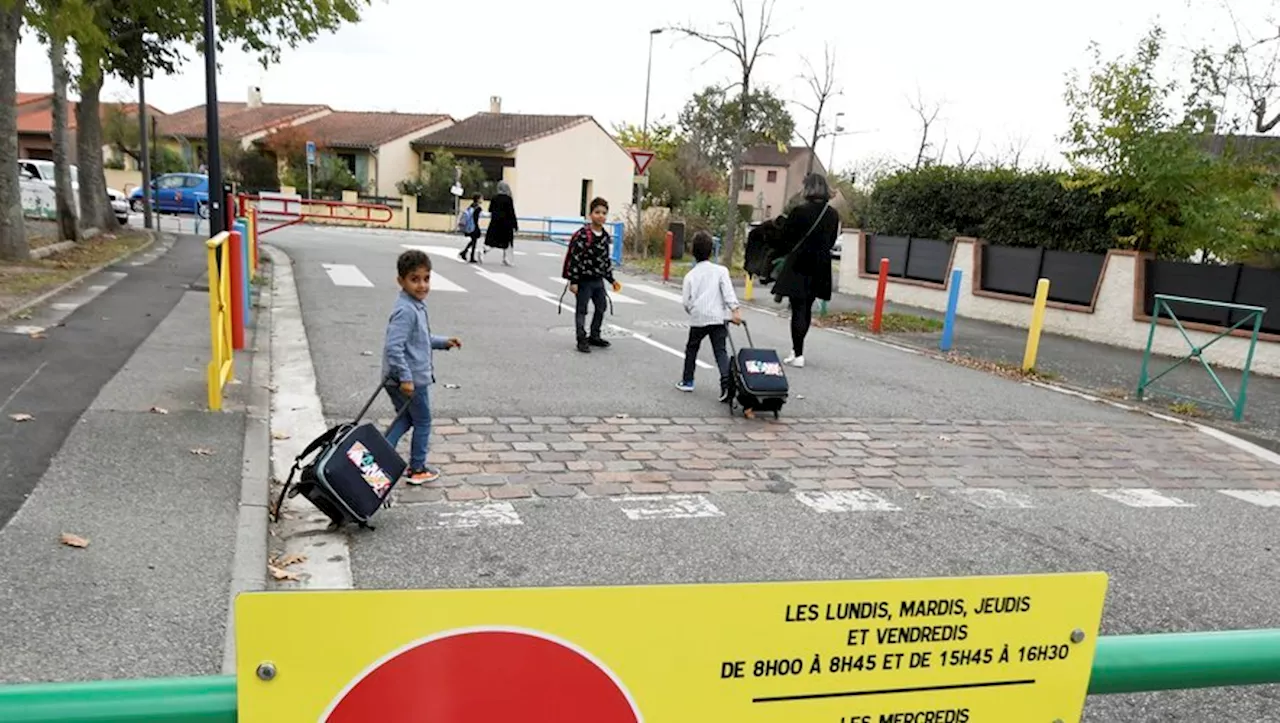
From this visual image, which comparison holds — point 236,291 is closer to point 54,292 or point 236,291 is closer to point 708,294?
point 54,292

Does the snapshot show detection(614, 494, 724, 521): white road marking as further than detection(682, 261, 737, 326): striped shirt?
No

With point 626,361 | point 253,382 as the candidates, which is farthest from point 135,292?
point 626,361

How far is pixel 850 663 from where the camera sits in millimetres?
1335

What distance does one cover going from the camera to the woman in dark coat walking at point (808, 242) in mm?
9234

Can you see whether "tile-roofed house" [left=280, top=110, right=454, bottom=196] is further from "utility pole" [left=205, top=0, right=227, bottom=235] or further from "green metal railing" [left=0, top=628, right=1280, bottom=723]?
"green metal railing" [left=0, top=628, right=1280, bottom=723]

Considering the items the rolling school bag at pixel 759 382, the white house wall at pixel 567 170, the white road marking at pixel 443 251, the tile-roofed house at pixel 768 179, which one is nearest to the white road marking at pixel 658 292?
the white road marking at pixel 443 251

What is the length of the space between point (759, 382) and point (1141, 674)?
6.04 meters

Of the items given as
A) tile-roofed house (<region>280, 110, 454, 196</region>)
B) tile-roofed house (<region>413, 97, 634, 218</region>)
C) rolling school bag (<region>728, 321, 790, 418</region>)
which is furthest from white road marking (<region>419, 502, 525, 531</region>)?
tile-roofed house (<region>280, 110, 454, 196</region>)

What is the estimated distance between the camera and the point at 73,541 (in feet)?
13.1

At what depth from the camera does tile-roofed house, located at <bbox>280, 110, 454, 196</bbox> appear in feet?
153

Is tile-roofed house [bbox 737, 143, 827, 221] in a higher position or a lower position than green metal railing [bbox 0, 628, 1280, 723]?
higher

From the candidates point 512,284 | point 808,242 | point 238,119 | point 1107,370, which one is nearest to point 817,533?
point 808,242

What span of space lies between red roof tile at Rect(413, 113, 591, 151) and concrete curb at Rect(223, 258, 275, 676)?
3915 centimetres

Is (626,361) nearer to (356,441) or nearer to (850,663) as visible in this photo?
(356,441)
